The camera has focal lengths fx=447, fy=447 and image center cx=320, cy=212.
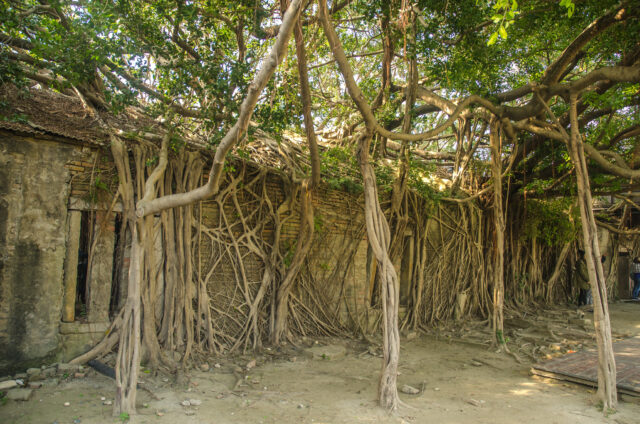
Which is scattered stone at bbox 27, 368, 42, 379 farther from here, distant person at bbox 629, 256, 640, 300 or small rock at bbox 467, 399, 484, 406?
distant person at bbox 629, 256, 640, 300

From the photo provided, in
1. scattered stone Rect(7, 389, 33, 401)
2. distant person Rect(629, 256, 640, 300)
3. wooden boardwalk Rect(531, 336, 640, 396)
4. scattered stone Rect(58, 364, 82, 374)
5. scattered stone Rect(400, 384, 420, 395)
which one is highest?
distant person Rect(629, 256, 640, 300)

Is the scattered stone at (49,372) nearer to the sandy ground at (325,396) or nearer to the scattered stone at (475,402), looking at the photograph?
the sandy ground at (325,396)

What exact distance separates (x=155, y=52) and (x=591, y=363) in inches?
254

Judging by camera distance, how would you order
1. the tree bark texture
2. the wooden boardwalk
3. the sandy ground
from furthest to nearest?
the tree bark texture
the wooden boardwalk
the sandy ground

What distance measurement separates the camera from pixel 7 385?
4.12 m

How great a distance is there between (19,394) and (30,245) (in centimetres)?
148

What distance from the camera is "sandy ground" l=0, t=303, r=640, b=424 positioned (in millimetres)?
3836

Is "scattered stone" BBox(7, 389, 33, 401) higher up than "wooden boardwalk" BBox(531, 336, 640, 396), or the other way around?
"scattered stone" BBox(7, 389, 33, 401)

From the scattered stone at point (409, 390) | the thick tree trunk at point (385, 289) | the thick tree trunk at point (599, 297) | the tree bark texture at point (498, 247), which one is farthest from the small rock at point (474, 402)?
the tree bark texture at point (498, 247)

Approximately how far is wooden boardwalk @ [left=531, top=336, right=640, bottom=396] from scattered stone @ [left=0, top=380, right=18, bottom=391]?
5.60 m

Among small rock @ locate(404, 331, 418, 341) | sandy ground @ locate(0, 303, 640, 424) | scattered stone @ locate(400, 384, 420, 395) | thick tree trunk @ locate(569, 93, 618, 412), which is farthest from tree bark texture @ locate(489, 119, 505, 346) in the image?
scattered stone @ locate(400, 384, 420, 395)

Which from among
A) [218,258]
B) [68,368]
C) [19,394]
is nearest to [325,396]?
[218,258]

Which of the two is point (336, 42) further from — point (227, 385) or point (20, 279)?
point (20, 279)

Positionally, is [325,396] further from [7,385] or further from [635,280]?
[635,280]
